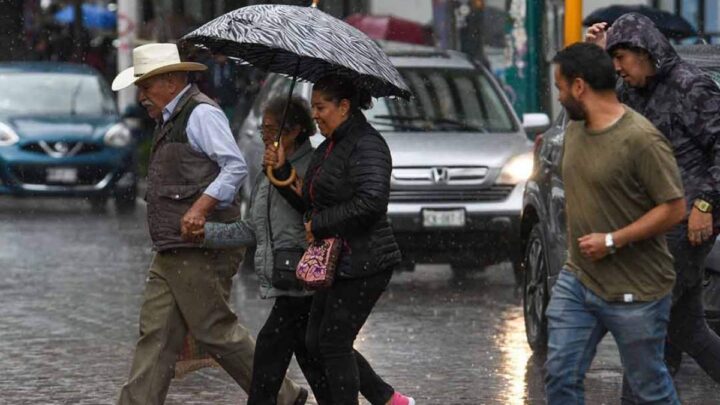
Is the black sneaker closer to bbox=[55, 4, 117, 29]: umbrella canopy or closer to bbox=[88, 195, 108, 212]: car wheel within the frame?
bbox=[88, 195, 108, 212]: car wheel

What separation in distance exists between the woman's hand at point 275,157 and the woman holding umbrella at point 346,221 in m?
0.13

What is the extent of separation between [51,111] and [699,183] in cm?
1580

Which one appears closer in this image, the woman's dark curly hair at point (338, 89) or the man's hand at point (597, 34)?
the woman's dark curly hair at point (338, 89)

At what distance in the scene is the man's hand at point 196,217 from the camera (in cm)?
827

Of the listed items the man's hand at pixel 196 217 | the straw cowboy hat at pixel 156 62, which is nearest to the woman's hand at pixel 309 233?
the man's hand at pixel 196 217

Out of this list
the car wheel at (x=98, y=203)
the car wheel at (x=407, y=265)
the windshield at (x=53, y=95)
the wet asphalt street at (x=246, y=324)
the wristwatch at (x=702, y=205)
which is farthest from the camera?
the windshield at (x=53, y=95)

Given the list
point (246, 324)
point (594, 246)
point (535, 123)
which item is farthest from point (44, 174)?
point (594, 246)

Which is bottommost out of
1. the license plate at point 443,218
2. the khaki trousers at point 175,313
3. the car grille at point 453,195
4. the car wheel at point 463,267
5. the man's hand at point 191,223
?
the car wheel at point 463,267

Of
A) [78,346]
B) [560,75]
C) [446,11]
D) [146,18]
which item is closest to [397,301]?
[78,346]

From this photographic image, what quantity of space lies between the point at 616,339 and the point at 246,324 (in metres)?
5.99

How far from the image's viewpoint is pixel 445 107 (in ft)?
54.1

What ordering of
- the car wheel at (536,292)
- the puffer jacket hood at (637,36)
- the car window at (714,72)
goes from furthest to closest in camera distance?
the car wheel at (536,292)
the car window at (714,72)
the puffer jacket hood at (637,36)

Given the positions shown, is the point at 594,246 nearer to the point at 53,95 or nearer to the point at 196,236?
the point at 196,236

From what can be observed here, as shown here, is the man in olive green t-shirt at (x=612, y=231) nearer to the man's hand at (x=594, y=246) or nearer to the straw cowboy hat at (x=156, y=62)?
the man's hand at (x=594, y=246)
